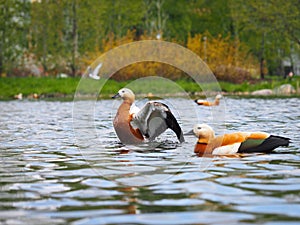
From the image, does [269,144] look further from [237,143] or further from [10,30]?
[10,30]

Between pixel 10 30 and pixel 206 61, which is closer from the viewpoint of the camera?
pixel 10 30

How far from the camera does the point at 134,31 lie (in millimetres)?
59969

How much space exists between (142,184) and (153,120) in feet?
16.8

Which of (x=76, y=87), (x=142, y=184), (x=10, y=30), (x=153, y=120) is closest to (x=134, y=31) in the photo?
(x=10, y=30)

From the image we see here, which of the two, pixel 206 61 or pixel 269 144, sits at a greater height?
pixel 206 61

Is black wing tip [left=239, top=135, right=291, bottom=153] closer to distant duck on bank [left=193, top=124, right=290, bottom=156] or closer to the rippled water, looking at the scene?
distant duck on bank [left=193, top=124, right=290, bottom=156]

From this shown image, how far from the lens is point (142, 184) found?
860cm

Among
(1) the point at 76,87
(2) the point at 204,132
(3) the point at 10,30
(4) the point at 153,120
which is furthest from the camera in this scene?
(3) the point at 10,30

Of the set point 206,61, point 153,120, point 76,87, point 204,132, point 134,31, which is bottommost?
point 204,132

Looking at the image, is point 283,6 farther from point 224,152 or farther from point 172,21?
point 224,152

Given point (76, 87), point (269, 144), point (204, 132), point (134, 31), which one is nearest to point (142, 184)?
point (204, 132)

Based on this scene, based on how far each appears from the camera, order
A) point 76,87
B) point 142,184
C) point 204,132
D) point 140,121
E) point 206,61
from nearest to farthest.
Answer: point 142,184 → point 204,132 → point 140,121 → point 76,87 → point 206,61

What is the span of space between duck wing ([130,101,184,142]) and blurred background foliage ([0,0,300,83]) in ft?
125

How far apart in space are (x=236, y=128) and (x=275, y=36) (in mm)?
50351
